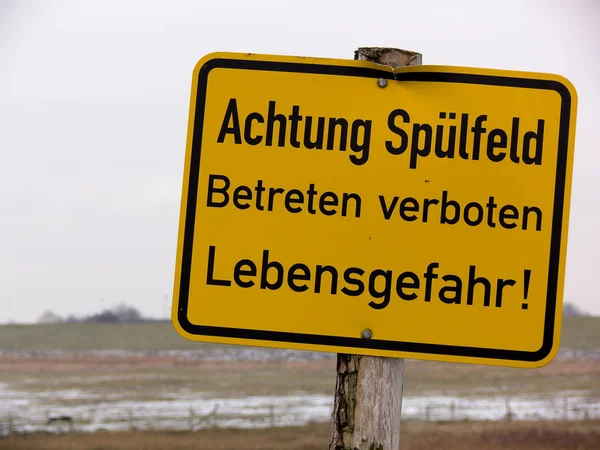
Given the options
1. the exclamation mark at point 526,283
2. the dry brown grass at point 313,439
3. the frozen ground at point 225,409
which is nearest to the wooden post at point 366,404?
the exclamation mark at point 526,283

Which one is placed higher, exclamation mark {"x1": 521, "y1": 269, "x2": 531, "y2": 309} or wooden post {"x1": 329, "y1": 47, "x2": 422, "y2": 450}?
exclamation mark {"x1": 521, "y1": 269, "x2": 531, "y2": 309}

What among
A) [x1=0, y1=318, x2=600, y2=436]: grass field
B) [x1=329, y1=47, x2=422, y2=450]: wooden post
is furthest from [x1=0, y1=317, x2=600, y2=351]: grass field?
[x1=329, y1=47, x2=422, y2=450]: wooden post

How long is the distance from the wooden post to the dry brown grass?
1647 inches

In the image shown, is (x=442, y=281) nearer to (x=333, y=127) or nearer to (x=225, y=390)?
(x=333, y=127)

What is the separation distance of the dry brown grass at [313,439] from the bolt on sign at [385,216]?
138 feet

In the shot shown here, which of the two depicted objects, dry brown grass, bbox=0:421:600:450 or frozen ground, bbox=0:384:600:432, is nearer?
dry brown grass, bbox=0:421:600:450

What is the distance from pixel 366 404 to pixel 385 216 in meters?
0.65

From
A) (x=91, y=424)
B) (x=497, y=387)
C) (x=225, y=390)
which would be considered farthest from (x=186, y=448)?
(x=497, y=387)

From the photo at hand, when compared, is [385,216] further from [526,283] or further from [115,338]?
[115,338]

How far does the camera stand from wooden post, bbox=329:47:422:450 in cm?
275

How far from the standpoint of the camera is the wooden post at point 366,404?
275 centimetres

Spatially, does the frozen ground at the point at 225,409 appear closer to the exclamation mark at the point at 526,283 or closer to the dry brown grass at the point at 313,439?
the dry brown grass at the point at 313,439

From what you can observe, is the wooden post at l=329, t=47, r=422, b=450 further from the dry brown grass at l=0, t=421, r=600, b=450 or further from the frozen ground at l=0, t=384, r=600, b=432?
the frozen ground at l=0, t=384, r=600, b=432

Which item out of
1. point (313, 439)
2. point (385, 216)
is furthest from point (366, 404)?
point (313, 439)
